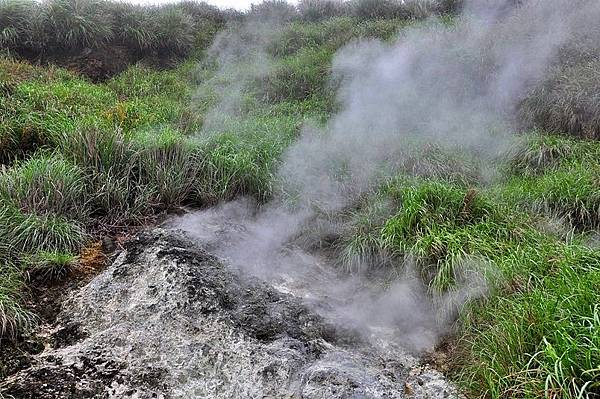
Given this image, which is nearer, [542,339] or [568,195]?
[542,339]

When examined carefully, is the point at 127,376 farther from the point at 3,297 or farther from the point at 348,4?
the point at 348,4

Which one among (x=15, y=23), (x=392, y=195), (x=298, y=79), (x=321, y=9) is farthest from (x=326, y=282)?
(x=321, y=9)

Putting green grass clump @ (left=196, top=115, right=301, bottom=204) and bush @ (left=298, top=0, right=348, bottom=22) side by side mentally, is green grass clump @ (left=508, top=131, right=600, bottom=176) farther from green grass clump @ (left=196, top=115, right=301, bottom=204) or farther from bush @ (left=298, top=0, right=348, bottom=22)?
bush @ (left=298, top=0, right=348, bottom=22)

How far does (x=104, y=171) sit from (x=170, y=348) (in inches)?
96.0

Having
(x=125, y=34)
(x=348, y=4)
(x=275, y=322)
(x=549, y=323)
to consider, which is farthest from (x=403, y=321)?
(x=348, y=4)

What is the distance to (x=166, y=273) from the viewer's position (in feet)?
12.2

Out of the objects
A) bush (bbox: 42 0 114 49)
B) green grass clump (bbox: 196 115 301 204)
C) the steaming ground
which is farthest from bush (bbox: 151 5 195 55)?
the steaming ground

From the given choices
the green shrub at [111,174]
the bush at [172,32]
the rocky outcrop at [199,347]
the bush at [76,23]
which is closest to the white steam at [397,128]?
the rocky outcrop at [199,347]

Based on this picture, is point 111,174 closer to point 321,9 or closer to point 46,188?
point 46,188

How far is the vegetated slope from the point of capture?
2672 mm

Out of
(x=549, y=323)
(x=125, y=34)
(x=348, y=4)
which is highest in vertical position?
(x=348, y=4)

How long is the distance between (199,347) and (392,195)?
261 centimetres

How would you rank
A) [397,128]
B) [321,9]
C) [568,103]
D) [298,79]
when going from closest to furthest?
[568,103] → [397,128] → [298,79] → [321,9]

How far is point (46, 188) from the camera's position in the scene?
4.33 m
